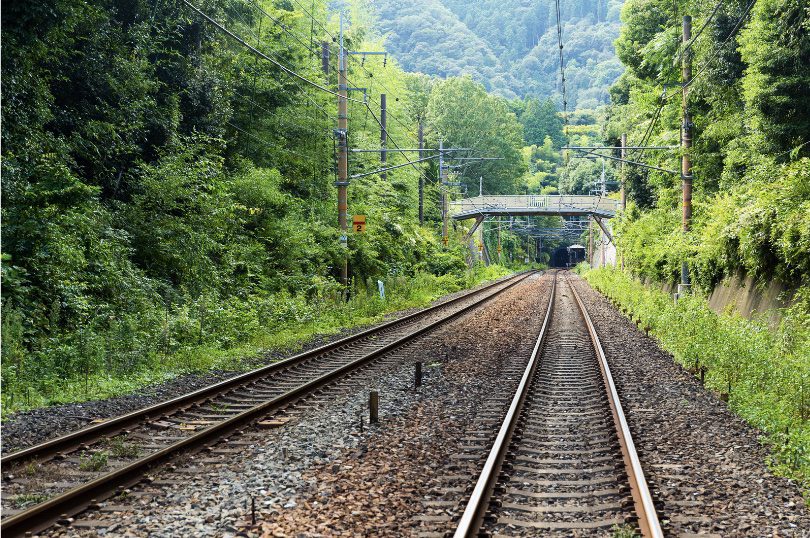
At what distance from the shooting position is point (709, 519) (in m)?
5.95

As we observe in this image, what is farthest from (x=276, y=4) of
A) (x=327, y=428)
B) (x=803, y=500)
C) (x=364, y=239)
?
(x=803, y=500)

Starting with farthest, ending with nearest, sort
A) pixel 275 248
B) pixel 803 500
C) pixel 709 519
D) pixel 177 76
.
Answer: pixel 275 248, pixel 177 76, pixel 803 500, pixel 709 519

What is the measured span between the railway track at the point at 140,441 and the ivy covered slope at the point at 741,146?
915 centimetres

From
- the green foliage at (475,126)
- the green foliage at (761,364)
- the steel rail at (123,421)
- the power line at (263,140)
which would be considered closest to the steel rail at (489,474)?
the green foliage at (761,364)

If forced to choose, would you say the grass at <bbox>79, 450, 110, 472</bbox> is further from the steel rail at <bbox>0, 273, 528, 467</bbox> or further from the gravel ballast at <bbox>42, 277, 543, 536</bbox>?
the gravel ballast at <bbox>42, 277, 543, 536</bbox>

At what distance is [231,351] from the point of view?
49.6 feet

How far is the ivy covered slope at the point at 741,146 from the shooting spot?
1582 centimetres

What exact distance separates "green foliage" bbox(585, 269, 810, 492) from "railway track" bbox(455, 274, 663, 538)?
1.63 metres

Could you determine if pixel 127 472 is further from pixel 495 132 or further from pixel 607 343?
pixel 495 132

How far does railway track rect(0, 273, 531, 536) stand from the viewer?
609 centimetres

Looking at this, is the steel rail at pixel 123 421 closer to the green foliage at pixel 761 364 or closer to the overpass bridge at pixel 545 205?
the green foliage at pixel 761 364

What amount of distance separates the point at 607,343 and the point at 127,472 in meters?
13.6

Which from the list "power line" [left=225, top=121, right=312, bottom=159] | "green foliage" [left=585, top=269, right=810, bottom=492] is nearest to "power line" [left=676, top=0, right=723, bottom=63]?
"green foliage" [left=585, top=269, right=810, bottom=492]

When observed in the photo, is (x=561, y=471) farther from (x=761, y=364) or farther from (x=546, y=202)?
(x=546, y=202)
